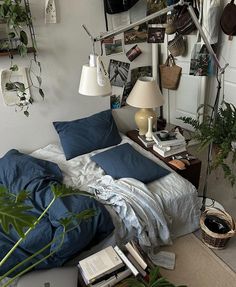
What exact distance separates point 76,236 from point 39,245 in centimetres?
20

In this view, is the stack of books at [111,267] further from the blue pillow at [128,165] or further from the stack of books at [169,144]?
the stack of books at [169,144]

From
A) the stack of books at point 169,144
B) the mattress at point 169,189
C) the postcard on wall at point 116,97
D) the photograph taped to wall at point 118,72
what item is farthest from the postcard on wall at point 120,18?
the mattress at point 169,189

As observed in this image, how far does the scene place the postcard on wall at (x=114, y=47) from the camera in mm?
2271

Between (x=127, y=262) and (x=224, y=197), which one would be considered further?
(x=224, y=197)

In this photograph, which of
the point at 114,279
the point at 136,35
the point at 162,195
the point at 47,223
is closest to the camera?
the point at 114,279

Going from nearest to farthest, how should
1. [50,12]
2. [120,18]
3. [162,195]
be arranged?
[162,195] < [50,12] < [120,18]

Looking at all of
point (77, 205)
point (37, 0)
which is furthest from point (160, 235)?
point (37, 0)

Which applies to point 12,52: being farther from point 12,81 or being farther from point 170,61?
point 170,61

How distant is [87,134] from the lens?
2.26 meters

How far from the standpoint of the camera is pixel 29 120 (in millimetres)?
2193

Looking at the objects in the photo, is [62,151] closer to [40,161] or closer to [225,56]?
[40,161]

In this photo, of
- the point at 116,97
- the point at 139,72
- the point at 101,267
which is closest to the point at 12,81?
the point at 116,97

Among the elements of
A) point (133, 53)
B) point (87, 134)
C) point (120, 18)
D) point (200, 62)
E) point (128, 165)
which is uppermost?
point (120, 18)

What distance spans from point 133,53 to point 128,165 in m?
1.13
